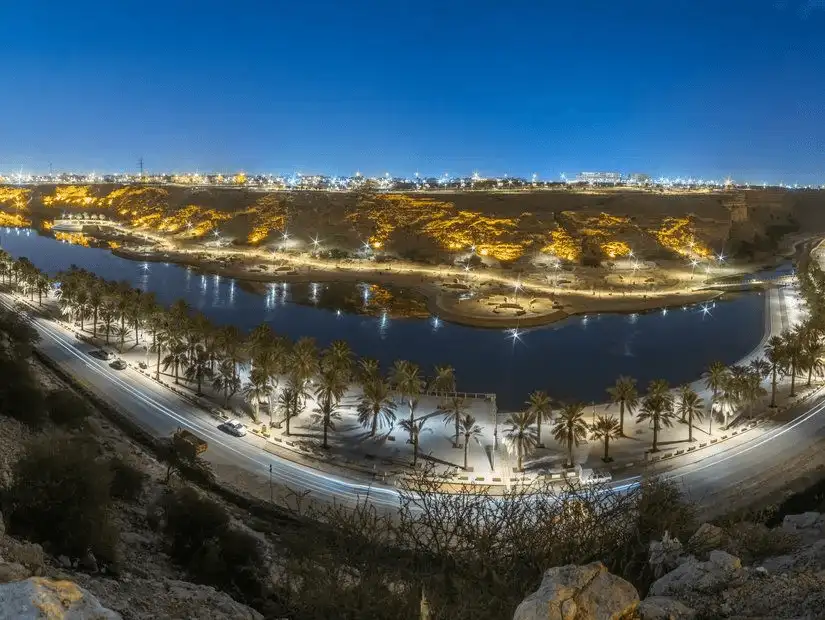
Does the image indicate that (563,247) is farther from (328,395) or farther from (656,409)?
(328,395)

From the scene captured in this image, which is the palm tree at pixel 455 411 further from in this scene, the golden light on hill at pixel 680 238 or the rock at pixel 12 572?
the golden light on hill at pixel 680 238

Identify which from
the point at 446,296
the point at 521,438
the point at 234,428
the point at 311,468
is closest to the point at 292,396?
the point at 234,428

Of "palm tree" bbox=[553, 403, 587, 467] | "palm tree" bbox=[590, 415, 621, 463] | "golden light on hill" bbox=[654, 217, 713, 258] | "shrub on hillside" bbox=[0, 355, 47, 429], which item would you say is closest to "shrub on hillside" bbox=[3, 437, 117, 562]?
"shrub on hillside" bbox=[0, 355, 47, 429]

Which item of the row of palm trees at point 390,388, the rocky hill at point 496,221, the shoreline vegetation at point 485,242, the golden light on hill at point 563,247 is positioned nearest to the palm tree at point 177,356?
the row of palm trees at point 390,388

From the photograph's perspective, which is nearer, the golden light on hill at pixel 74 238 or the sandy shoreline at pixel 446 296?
the sandy shoreline at pixel 446 296

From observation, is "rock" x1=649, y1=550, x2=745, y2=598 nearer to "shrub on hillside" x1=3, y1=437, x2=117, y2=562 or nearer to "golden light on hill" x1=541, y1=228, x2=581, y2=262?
"shrub on hillside" x1=3, y1=437, x2=117, y2=562

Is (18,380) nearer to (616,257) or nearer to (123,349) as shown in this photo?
(123,349)

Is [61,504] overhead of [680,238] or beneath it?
beneath
